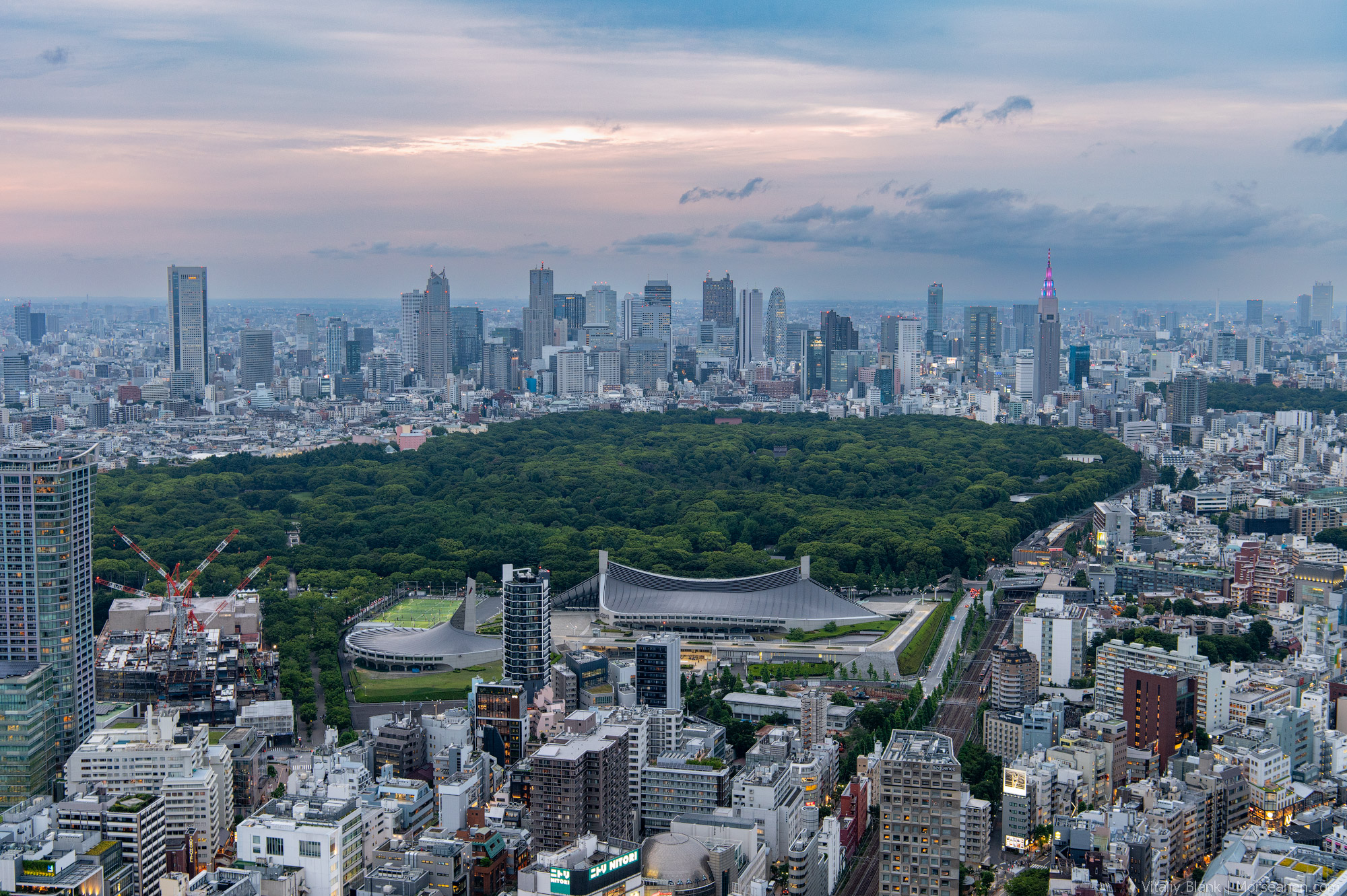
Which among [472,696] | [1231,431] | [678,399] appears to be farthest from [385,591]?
[678,399]

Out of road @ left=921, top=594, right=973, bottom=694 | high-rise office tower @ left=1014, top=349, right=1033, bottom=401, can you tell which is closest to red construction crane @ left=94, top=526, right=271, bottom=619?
road @ left=921, top=594, right=973, bottom=694

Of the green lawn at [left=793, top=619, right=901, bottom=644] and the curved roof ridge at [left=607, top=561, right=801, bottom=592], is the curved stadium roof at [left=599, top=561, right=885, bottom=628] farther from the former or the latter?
the green lawn at [left=793, top=619, right=901, bottom=644]

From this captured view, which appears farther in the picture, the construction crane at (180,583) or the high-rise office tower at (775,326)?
the high-rise office tower at (775,326)

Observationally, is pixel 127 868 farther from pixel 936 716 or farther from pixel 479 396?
pixel 479 396

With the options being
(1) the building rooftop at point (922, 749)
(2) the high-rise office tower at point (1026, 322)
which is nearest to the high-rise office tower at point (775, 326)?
(2) the high-rise office tower at point (1026, 322)

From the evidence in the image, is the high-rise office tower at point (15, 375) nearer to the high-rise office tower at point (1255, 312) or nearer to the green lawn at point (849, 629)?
the green lawn at point (849, 629)

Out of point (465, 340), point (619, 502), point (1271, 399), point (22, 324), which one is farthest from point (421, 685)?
point (22, 324)

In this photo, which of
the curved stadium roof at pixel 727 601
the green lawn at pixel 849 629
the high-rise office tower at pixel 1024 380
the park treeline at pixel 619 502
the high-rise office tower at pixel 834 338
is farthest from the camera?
the high-rise office tower at pixel 834 338
